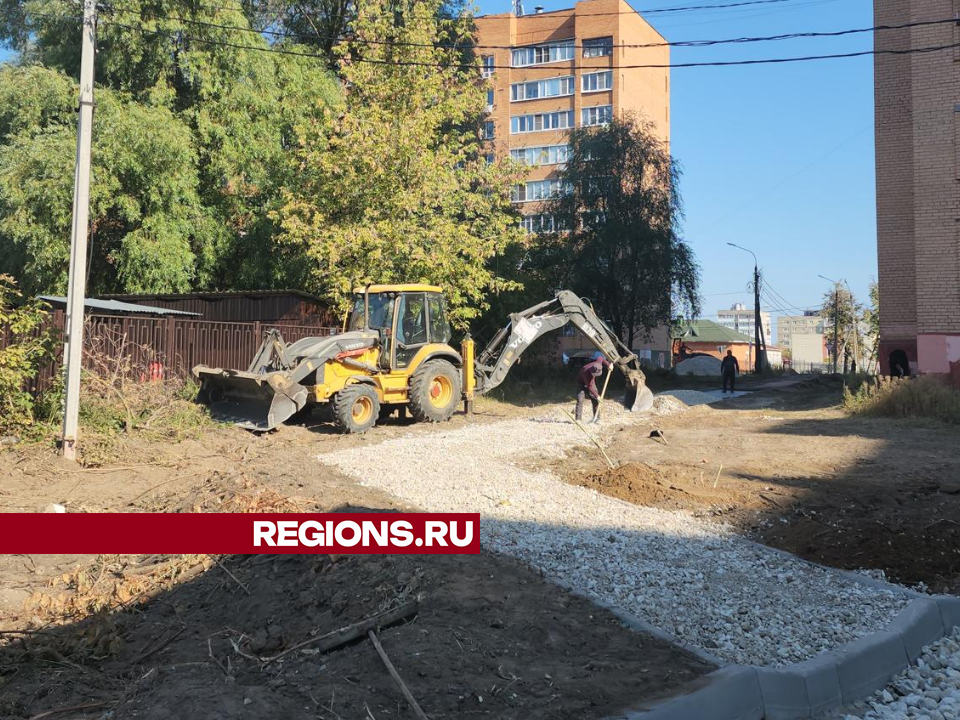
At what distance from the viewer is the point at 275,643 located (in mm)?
4863

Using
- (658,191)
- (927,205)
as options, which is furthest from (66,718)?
(658,191)

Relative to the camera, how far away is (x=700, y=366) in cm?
Answer: 5072

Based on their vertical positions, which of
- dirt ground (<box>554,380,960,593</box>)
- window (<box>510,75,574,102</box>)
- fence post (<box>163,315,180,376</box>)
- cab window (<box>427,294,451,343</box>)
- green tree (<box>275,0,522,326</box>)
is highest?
window (<box>510,75,574,102</box>)

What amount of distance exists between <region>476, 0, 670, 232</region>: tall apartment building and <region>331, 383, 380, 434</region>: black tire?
1663 inches

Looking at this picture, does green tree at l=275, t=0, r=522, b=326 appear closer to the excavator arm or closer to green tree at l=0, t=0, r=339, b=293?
green tree at l=0, t=0, r=339, b=293

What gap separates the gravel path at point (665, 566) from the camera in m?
5.21

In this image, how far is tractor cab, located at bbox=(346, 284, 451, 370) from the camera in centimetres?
1538

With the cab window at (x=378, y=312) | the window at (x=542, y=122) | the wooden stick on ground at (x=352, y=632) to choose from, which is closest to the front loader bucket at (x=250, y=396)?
the cab window at (x=378, y=312)

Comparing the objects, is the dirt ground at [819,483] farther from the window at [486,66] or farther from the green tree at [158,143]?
the green tree at [158,143]

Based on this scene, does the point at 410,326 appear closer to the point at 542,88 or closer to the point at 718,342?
the point at 542,88

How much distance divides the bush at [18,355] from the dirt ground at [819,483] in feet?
26.5

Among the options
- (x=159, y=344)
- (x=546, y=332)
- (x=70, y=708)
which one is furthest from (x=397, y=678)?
(x=546, y=332)

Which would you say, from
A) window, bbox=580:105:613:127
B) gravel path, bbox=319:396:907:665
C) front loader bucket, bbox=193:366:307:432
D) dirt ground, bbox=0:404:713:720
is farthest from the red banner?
window, bbox=580:105:613:127

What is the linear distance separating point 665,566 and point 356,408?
9.00m
